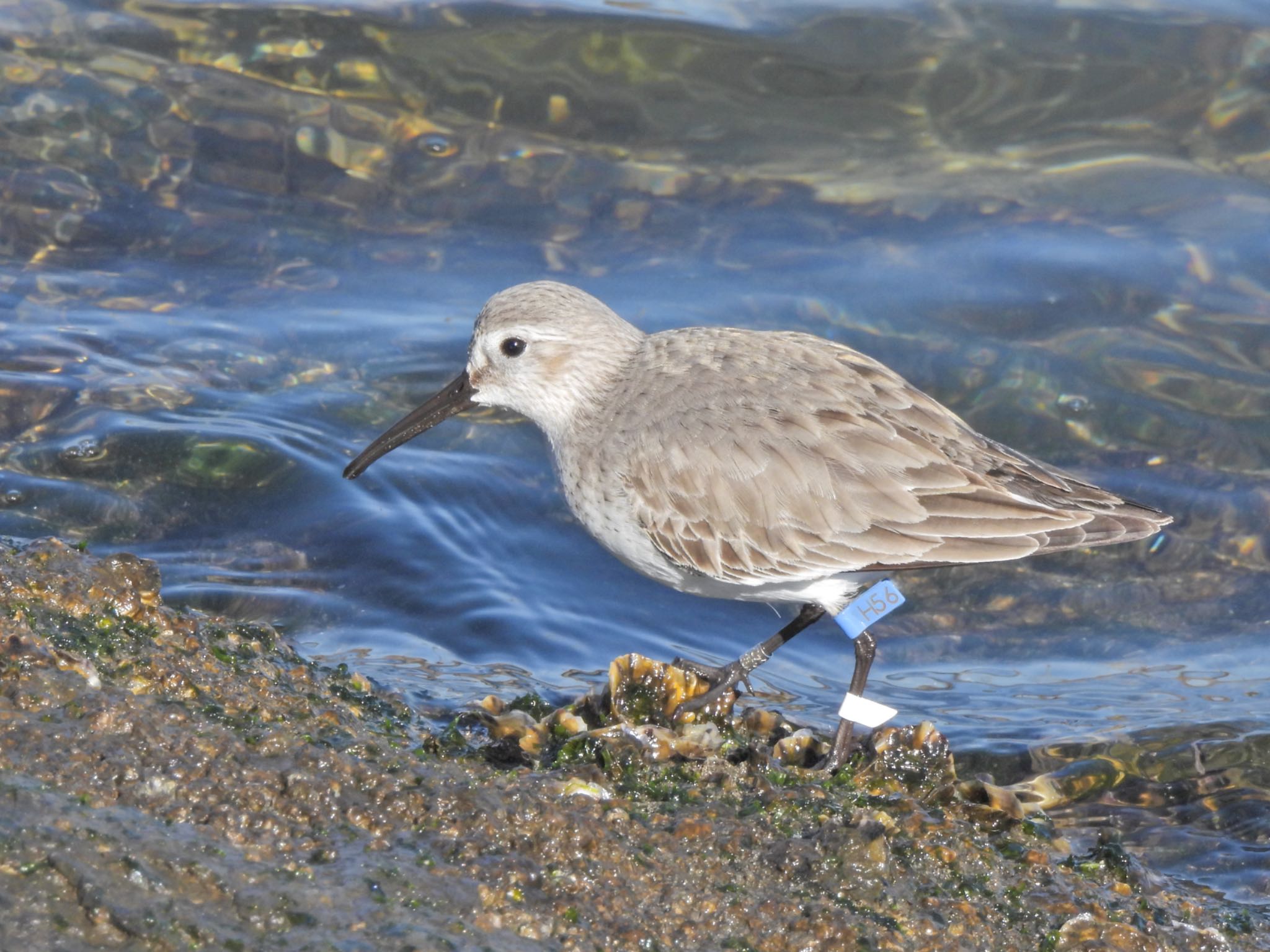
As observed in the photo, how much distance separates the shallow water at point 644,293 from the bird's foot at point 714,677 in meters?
0.60

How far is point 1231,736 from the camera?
5.74 m

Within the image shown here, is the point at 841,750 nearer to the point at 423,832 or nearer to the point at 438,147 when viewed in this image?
the point at 423,832

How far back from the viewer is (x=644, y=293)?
9.01 metres

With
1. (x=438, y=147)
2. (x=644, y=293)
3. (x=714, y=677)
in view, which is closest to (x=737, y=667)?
(x=714, y=677)

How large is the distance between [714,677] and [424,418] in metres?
1.83

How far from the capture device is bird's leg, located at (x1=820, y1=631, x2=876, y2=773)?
504 centimetres

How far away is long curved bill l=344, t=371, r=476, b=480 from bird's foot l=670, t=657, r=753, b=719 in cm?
158

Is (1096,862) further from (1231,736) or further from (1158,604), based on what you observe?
(1158,604)

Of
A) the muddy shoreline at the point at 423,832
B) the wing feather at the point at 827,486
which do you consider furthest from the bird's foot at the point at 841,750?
the wing feather at the point at 827,486

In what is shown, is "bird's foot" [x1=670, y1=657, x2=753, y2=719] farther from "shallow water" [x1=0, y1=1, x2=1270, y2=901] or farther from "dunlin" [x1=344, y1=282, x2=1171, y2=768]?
"shallow water" [x1=0, y1=1, x2=1270, y2=901]

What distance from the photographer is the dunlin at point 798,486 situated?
17.3 feet

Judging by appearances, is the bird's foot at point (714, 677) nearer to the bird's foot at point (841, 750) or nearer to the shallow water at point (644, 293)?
the bird's foot at point (841, 750)

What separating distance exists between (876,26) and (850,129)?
1096 millimetres

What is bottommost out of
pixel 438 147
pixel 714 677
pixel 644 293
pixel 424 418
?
pixel 714 677
